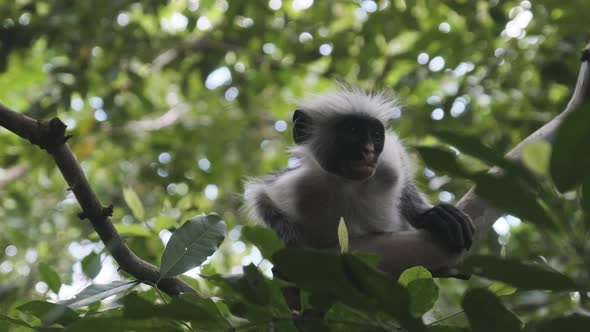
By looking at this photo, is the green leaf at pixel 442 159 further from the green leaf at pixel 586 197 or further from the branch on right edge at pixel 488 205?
the branch on right edge at pixel 488 205

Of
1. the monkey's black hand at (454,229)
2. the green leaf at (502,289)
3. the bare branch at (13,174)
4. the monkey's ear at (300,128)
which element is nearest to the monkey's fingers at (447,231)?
the monkey's black hand at (454,229)

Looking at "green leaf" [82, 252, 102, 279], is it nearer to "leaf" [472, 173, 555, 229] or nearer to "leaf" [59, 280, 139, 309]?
"leaf" [59, 280, 139, 309]

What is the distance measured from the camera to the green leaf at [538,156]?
3.83ft

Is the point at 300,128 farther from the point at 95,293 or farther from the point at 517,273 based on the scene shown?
the point at 517,273

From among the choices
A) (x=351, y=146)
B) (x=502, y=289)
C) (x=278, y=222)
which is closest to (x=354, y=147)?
(x=351, y=146)

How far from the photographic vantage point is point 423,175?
6.65 m

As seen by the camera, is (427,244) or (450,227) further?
(450,227)

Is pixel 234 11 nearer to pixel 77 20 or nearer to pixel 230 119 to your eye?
pixel 77 20

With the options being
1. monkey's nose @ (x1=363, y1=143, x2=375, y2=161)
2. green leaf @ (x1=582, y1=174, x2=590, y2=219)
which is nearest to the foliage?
green leaf @ (x1=582, y1=174, x2=590, y2=219)

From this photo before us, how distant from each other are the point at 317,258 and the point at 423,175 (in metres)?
5.64

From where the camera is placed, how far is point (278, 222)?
4.09 m

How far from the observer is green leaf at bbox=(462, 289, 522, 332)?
120cm

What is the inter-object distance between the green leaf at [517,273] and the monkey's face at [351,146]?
2757 mm

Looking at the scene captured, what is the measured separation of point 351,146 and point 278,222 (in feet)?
2.13
